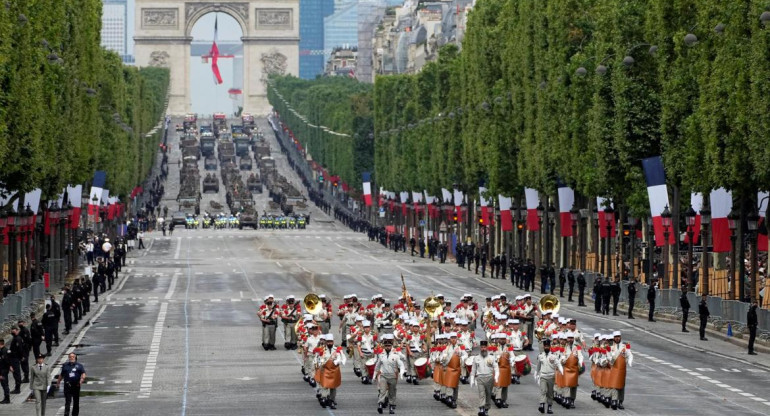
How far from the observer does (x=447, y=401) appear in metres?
43.2

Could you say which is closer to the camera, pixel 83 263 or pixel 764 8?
pixel 764 8

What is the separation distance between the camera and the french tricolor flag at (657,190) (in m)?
73.1

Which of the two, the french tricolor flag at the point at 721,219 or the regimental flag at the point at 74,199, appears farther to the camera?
the regimental flag at the point at 74,199

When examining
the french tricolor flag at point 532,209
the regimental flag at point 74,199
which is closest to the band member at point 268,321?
the regimental flag at point 74,199

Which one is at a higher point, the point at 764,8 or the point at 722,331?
the point at 764,8

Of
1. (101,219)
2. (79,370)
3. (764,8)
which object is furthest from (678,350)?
(101,219)

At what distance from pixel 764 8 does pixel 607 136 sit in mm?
23686

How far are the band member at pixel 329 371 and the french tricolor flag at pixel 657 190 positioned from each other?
3193 cm

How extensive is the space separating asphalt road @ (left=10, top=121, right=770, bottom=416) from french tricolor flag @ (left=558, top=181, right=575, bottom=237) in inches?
151

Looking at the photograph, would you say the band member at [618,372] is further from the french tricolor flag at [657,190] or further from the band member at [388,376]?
the french tricolor flag at [657,190]

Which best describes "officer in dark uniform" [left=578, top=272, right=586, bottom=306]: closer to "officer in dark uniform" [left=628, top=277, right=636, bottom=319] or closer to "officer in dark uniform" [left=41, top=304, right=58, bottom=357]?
"officer in dark uniform" [left=628, top=277, right=636, bottom=319]

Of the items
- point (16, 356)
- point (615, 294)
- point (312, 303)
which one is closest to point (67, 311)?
point (312, 303)

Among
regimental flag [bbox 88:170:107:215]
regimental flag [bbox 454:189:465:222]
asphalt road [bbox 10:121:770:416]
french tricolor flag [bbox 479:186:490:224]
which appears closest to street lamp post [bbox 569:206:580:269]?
Answer: asphalt road [bbox 10:121:770:416]

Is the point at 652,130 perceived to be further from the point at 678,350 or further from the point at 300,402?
the point at 300,402
